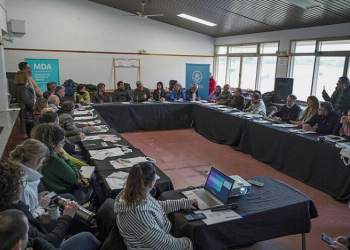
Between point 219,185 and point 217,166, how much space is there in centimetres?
254

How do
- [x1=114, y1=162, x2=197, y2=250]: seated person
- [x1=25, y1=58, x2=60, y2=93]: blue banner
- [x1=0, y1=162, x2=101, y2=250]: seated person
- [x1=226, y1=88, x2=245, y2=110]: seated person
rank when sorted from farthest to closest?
1. [x1=25, y1=58, x2=60, y2=93]: blue banner
2. [x1=226, y1=88, x2=245, y2=110]: seated person
3. [x1=114, y1=162, x2=197, y2=250]: seated person
4. [x1=0, y1=162, x2=101, y2=250]: seated person

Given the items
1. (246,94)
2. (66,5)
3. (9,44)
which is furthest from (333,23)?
(9,44)

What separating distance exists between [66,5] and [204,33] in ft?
15.6

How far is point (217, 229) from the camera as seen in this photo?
1865 mm

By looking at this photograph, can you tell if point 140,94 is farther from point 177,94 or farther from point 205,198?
point 205,198

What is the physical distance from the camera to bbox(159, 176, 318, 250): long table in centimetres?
184

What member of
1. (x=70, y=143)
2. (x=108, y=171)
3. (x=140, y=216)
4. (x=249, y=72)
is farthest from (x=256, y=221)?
(x=249, y=72)

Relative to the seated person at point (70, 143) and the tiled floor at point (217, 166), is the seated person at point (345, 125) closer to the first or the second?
the tiled floor at point (217, 166)

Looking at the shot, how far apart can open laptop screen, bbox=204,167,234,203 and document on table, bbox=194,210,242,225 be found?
0.11m

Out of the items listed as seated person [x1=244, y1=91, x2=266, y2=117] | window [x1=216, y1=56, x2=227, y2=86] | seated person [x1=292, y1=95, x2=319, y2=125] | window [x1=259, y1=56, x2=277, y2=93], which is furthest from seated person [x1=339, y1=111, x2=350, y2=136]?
window [x1=216, y1=56, x2=227, y2=86]

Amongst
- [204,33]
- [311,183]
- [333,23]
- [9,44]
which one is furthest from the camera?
[204,33]

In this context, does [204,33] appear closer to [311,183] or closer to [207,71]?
[207,71]

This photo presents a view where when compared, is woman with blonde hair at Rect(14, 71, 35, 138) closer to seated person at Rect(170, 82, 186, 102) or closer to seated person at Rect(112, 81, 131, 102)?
seated person at Rect(112, 81, 131, 102)

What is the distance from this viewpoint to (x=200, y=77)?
891 cm
